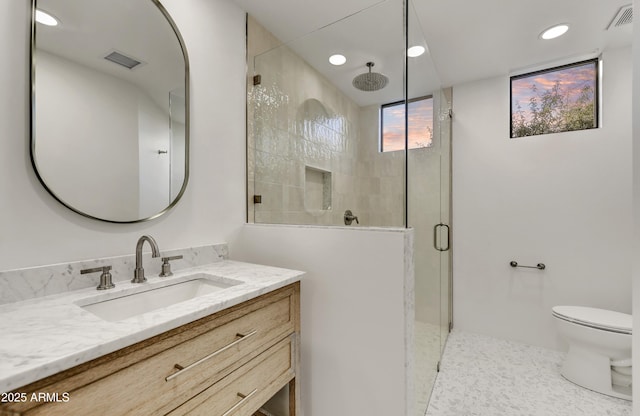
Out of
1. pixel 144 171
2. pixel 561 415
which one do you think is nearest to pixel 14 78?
pixel 144 171

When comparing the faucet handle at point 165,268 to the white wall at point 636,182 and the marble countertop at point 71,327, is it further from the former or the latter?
the white wall at point 636,182

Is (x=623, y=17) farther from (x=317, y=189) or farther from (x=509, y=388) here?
(x=509, y=388)

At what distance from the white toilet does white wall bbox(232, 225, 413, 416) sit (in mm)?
1461

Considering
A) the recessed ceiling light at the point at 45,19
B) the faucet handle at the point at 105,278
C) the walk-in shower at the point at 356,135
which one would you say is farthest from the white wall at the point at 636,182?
the recessed ceiling light at the point at 45,19

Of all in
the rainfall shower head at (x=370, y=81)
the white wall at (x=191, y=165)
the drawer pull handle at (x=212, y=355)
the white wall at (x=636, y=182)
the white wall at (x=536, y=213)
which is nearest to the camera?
the drawer pull handle at (x=212, y=355)

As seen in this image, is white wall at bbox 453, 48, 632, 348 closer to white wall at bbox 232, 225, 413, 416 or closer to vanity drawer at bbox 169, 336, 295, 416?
white wall at bbox 232, 225, 413, 416

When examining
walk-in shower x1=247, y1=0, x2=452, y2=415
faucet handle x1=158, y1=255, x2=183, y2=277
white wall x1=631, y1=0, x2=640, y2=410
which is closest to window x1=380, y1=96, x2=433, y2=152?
walk-in shower x1=247, y1=0, x2=452, y2=415

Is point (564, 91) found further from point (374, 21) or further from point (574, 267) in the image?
point (374, 21)

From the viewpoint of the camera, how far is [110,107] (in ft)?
3.92

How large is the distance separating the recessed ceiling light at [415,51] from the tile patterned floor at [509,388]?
6.82 feet

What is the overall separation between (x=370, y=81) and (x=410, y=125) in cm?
58

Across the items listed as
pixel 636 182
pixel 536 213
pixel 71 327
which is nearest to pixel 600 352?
pixel 536 213

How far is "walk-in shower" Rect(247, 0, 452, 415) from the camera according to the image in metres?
1.58

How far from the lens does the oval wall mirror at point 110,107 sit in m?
1.03
